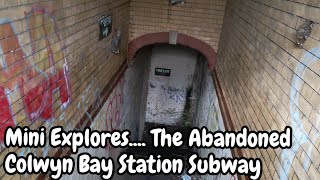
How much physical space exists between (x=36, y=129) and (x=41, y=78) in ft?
1.68

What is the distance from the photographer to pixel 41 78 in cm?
297

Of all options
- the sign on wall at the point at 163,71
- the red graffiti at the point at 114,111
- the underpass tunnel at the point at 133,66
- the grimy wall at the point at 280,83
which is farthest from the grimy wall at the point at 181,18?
the sign on wall at the point at 163,71

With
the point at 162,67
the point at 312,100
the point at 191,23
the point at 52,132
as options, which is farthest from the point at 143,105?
the point at 312,100

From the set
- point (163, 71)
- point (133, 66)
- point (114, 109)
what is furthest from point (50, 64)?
point (163, 71)

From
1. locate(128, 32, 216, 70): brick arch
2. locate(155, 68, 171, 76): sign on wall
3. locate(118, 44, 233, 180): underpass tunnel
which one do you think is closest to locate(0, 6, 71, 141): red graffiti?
locate(128, 32, 216, 70): brick arch

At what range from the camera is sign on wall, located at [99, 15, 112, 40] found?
5051 mm

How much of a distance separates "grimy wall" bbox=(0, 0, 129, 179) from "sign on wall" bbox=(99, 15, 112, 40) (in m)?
0.11

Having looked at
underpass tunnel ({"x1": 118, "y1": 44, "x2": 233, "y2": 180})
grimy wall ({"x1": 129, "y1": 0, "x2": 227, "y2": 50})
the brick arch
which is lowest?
underpass tunnel ({"x1": 118, "y1": 44, "x2": 233, "y2": 180})

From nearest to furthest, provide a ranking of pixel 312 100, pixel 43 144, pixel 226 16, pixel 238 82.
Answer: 1. pixel 312 100
2. pixel 43 144
3. pixel 238 82
4. pixel 226 16

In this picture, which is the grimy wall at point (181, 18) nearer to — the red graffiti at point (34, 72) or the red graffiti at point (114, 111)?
the red graffiti at point (114, 111)

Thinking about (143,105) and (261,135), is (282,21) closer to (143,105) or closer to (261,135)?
(261,135)

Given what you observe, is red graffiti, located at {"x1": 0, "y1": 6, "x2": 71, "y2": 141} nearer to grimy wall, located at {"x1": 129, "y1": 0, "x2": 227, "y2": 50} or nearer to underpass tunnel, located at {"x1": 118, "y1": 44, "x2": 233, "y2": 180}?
grimy wall, located at {"x1": 129, "y1": 0, "x2": 227, "y2": 50}

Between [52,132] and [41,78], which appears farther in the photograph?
[52,132]

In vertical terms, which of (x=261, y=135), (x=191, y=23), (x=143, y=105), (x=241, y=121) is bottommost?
(x=143, y=105)
